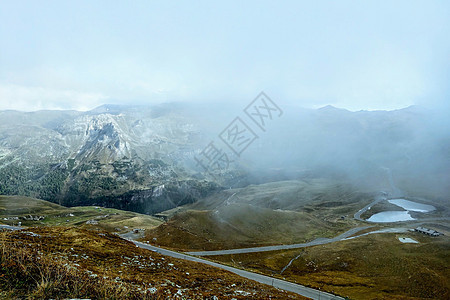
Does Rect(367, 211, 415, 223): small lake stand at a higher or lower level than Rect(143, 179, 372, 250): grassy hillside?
lower

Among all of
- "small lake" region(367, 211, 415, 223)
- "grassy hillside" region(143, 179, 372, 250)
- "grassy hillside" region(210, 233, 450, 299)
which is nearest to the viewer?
"grassy hillside" region(210, 233, 450, 299)

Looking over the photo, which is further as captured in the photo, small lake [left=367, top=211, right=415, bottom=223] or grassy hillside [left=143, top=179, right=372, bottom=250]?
small lake [left=367, top=211, right=415, bottom=223]

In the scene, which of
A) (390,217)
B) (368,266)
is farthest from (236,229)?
(390,217)

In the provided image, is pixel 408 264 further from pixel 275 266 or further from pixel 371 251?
pixel 275 266

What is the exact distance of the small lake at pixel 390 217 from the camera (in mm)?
166075

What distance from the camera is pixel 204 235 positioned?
110m

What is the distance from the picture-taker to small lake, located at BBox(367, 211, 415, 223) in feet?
545

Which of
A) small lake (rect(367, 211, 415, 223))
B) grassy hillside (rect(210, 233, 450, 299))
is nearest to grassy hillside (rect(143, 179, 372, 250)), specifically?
grassy hillside (rect(210, 233, 450, 299))

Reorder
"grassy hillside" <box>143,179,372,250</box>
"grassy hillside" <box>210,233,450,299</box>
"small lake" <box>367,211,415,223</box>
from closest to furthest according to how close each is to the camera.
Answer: "grassy hillside" <box>210,233,450,299</box> < "grassy hillside" <box>143,179,372,250</box> < "small lake" <box>367,211,415,223</box>

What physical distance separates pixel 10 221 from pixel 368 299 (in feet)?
785

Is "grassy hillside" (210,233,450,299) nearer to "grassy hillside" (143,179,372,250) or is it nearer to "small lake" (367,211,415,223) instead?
"grassy hillside" (143,179,372,250)

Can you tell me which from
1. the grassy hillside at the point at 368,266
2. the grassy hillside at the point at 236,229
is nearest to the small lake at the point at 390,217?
the grassy hillside at the point at 236,229

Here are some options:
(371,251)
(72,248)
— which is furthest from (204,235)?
(72,248)

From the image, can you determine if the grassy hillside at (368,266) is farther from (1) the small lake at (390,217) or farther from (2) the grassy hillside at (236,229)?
(1) the small lake at (390,217)
